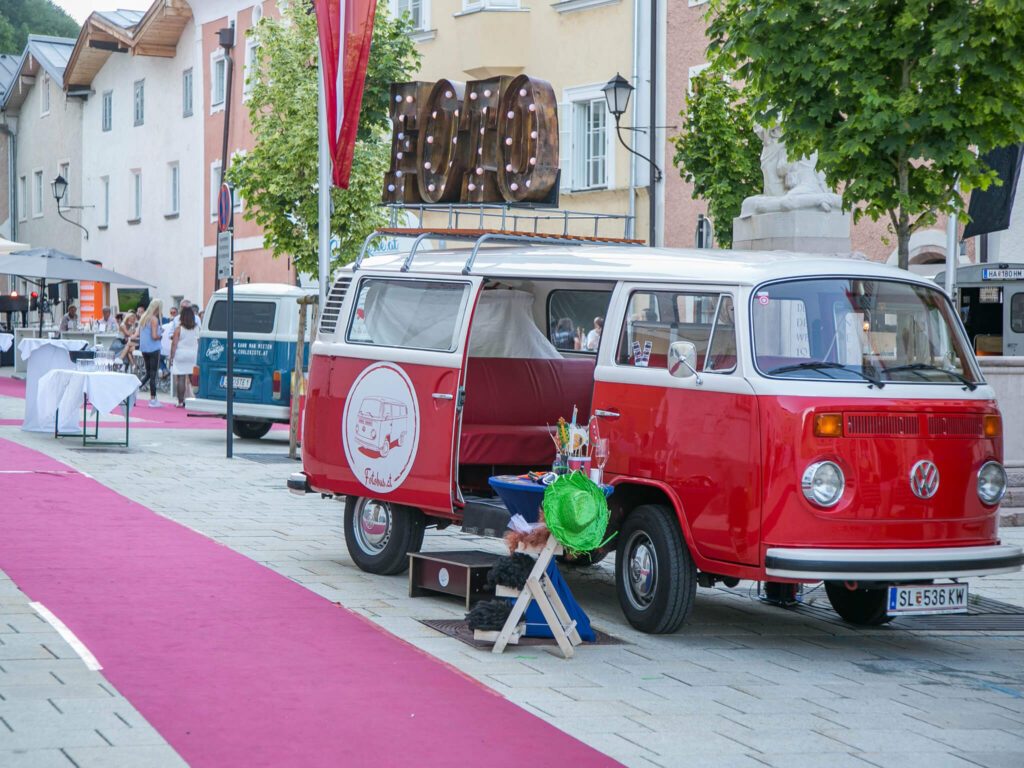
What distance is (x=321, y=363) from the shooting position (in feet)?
37.8

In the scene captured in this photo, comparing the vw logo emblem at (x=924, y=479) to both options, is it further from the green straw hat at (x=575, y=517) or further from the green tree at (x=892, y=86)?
the green tree at (x=892, y=86)

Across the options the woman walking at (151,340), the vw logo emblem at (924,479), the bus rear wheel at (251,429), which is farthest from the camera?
the woman walking at (151,340)

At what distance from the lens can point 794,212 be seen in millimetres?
16688

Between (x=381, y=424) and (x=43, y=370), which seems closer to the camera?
(x=381, y=424)

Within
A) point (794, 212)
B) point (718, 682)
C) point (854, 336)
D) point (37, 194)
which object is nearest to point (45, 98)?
point (37, 194)

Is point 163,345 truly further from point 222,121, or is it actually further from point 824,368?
point 824,368

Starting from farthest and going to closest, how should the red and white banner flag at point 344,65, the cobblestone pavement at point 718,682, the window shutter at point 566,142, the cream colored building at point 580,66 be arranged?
the window shutter at point 566,142 < the cream colored building at point 580,66 < the red and white banner flag at point 344,65 < the cobblestone pavement at point 718,682

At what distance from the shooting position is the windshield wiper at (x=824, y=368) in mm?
8633

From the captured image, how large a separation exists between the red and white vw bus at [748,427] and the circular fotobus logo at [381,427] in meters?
0.02

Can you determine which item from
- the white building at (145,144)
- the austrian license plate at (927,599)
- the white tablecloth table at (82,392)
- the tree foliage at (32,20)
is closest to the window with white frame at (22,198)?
the white building at (145,144)

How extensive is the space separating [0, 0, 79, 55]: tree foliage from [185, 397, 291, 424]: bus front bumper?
66.9 meters

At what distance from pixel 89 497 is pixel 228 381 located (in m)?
4.66

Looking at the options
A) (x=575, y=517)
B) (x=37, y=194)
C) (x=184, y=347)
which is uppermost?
(x=37, y=194)

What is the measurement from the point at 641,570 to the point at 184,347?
19.3 metres
